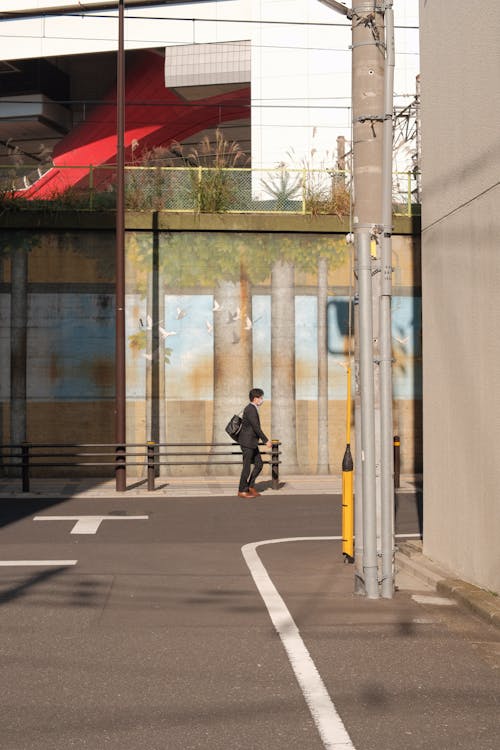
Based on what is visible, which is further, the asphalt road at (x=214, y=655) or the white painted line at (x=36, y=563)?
the white painted line at (x=36, y=563)

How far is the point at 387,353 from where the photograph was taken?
9.81 m

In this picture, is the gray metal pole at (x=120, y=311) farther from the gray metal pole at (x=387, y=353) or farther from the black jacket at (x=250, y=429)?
the gray metal pole at (x=387, y=353)

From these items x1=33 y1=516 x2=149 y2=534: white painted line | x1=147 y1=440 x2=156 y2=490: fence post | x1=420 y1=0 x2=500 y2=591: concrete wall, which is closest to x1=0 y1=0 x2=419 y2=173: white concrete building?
x1=147 y1=440 x2=156 y2=490: fence post

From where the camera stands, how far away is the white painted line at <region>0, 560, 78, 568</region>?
11812 mm

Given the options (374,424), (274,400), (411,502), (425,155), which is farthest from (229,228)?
(374,424)

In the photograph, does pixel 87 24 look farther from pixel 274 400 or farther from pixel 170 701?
pixel 170 701

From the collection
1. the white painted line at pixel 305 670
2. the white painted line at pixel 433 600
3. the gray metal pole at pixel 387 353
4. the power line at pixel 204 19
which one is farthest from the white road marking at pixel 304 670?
the power line at pixel 204 19

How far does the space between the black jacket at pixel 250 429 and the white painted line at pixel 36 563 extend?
725 cm

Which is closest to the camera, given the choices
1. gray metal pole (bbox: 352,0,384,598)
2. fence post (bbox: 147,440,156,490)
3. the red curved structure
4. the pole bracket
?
gray metal pole (bbox: 352,0,384,598)

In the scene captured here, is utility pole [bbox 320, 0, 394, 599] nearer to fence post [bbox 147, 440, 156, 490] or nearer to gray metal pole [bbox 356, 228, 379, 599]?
gray metal pole [bbox 356, 228, 379, 599]

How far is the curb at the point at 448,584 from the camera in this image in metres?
8.77

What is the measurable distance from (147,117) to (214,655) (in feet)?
119

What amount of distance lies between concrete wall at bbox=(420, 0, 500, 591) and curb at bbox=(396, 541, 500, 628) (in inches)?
5.8

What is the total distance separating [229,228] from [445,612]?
15.3 metres
